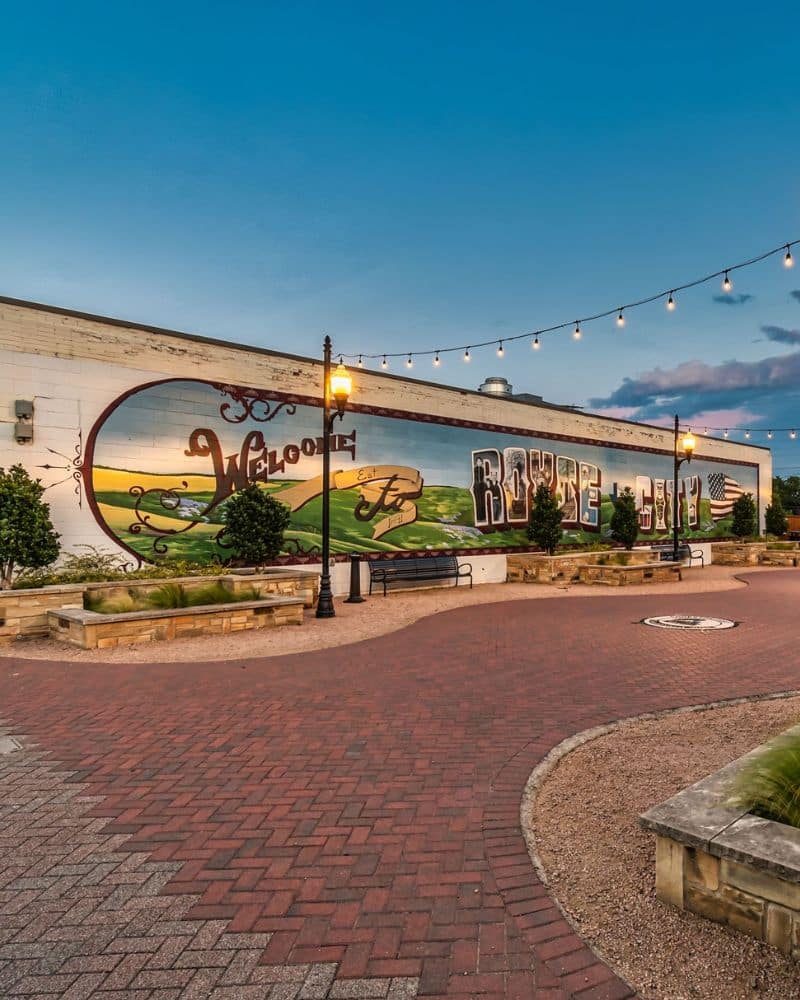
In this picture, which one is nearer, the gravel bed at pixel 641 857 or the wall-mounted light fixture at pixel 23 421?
the gravel bed at pixel 641 857

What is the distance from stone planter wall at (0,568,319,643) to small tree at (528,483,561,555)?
10.00 m

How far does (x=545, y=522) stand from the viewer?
65.4 ft

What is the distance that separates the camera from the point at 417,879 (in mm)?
3150

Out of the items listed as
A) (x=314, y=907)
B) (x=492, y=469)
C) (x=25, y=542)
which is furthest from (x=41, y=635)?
(x=492, y=469)

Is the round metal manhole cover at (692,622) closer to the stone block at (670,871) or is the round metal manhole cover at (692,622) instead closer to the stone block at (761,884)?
the stone block at (670,871)

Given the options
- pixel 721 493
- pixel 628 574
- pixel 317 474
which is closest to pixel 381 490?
pixel 317 474

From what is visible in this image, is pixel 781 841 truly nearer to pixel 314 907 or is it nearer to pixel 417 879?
pixel 417 879

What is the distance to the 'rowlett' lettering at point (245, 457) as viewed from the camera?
1365cm

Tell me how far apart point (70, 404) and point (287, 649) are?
6936 mm

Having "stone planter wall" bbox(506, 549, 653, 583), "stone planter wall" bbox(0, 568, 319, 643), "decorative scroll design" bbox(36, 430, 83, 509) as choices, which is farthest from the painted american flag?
"decorative scroll design" bbox(36, 430, 83, 509)

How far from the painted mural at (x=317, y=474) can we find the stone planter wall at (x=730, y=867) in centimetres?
1178

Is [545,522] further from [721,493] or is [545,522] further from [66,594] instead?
[721,493]

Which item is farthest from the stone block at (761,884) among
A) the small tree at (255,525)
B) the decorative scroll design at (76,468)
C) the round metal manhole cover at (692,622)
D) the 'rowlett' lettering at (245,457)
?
the 'rowlett' lettering at (245,457)

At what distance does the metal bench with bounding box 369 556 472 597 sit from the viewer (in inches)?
626
